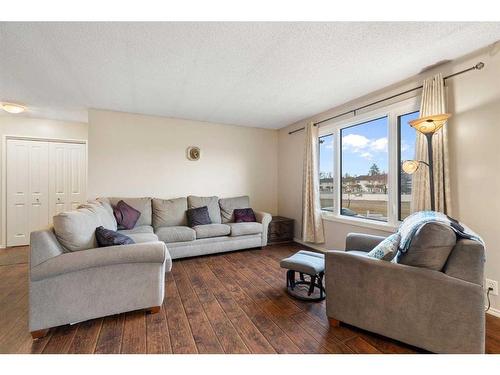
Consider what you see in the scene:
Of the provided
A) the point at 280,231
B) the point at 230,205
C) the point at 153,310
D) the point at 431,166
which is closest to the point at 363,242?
the point at 431,166

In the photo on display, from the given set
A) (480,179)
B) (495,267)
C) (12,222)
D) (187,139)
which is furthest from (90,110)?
(495,267)

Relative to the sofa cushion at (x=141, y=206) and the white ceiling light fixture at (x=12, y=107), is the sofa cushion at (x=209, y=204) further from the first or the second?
the white ceiling light fixture at (x=12, y=107)

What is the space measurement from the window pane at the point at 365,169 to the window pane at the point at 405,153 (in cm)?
18

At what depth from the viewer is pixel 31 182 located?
157 inches

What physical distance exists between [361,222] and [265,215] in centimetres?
159

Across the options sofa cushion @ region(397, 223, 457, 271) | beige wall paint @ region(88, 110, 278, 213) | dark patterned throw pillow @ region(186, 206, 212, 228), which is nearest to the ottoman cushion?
sofa cushion @ region(397, 223, 457, 271)

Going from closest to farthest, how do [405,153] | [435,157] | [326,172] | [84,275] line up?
[84,275] < [435,157] < [405,153] < [326,172]

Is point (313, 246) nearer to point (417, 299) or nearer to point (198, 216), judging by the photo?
point (198, 216)

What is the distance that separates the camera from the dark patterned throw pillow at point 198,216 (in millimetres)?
3598

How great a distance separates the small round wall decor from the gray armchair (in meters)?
3.26

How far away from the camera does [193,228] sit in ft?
11.3

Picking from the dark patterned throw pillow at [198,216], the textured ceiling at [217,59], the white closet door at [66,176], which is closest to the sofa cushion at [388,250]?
the textured ceiling at [217,59]
